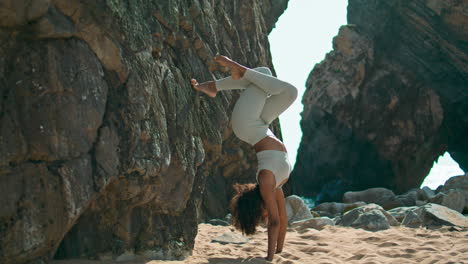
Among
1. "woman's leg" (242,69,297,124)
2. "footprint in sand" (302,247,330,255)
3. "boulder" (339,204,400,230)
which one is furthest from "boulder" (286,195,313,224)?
"woman's leg" (242,69,297,124)

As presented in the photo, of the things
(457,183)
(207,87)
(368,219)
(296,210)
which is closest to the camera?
(207,87)

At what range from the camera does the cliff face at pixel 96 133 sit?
3637mm

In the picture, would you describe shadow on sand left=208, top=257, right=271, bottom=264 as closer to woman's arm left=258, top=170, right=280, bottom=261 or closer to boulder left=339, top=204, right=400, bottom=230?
woman's arm left=258, top=170, right=280, bottom=261

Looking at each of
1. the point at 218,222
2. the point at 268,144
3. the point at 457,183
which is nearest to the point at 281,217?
the point at 268,144

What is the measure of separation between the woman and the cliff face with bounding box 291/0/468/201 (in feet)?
62.0

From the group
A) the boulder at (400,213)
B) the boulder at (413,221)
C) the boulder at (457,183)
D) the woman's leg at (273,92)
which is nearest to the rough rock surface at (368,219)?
the boulder at (413,221)

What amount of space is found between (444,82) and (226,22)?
54.2 ft

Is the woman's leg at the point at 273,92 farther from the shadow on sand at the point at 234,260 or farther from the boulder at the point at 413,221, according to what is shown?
the boulder at the point at 413,221

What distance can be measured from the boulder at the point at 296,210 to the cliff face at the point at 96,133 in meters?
4.25

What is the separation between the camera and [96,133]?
414 cm

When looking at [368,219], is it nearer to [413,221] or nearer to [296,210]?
[413,221]

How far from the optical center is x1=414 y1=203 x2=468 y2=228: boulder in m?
7.67

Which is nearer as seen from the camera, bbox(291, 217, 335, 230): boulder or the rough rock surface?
the rough rock surface

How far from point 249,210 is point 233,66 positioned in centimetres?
154
